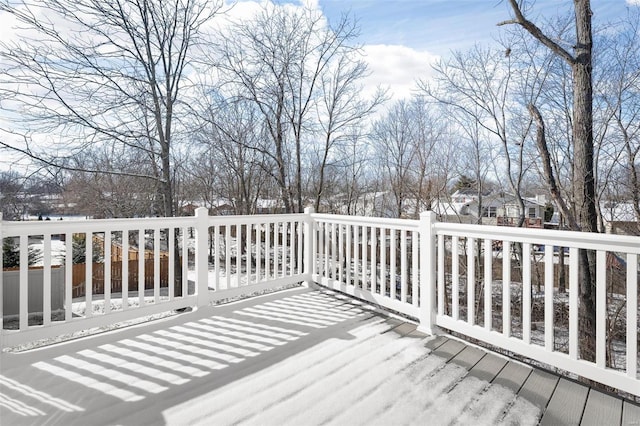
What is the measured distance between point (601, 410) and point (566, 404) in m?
0.15

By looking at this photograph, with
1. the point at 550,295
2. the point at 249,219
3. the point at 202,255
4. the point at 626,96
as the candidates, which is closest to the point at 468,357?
the point at 550,295

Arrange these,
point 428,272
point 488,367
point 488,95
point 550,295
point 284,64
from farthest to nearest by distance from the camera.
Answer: point 488,95 < point 284,64 < point 428,272 < point 488,367 < point 550,295

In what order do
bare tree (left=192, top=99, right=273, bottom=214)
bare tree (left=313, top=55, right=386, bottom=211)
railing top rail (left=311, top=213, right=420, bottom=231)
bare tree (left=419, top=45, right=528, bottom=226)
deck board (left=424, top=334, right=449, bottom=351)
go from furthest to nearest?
1. bare tree (left=419, top=45, right=528, bottom=226)
2. bare tree (left=313, top=55, right=386, bottom=211)
3. bare tree (left=192, top=99, right=273, bottom=214)
4. railing top rail (left=311, top=213, right=420, bottom=231)
5. deck board (left=424, top=334, right=449, bottom=351)

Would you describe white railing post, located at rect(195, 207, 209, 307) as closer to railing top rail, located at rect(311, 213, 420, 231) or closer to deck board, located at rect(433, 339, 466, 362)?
railing top rail, located at rect(311, 213, 420, 231)

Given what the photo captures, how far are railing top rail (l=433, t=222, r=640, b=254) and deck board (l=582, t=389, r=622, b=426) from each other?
0.80 m

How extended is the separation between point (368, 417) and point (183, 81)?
6195mm

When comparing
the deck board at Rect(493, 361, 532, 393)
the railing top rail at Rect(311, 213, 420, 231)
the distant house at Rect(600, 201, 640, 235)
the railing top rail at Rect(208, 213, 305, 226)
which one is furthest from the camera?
the distant house at Rect(600, 201, 640, 235)

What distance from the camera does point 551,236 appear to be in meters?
1.94

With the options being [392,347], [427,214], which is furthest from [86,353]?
[427,214]

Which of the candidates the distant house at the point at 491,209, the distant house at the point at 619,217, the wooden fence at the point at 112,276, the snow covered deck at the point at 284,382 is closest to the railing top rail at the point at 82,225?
the snow covered deck at the point at 284,382

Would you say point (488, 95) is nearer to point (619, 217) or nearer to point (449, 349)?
point (619, 217)

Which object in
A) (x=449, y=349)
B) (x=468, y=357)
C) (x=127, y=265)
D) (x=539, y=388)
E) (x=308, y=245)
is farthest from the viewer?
(x=308, y=245)

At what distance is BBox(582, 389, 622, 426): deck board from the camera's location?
1.61m

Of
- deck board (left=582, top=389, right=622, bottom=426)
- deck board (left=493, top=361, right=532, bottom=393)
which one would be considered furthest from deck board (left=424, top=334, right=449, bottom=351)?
deck board (left=582, top=389, right=622, bottom=426)
